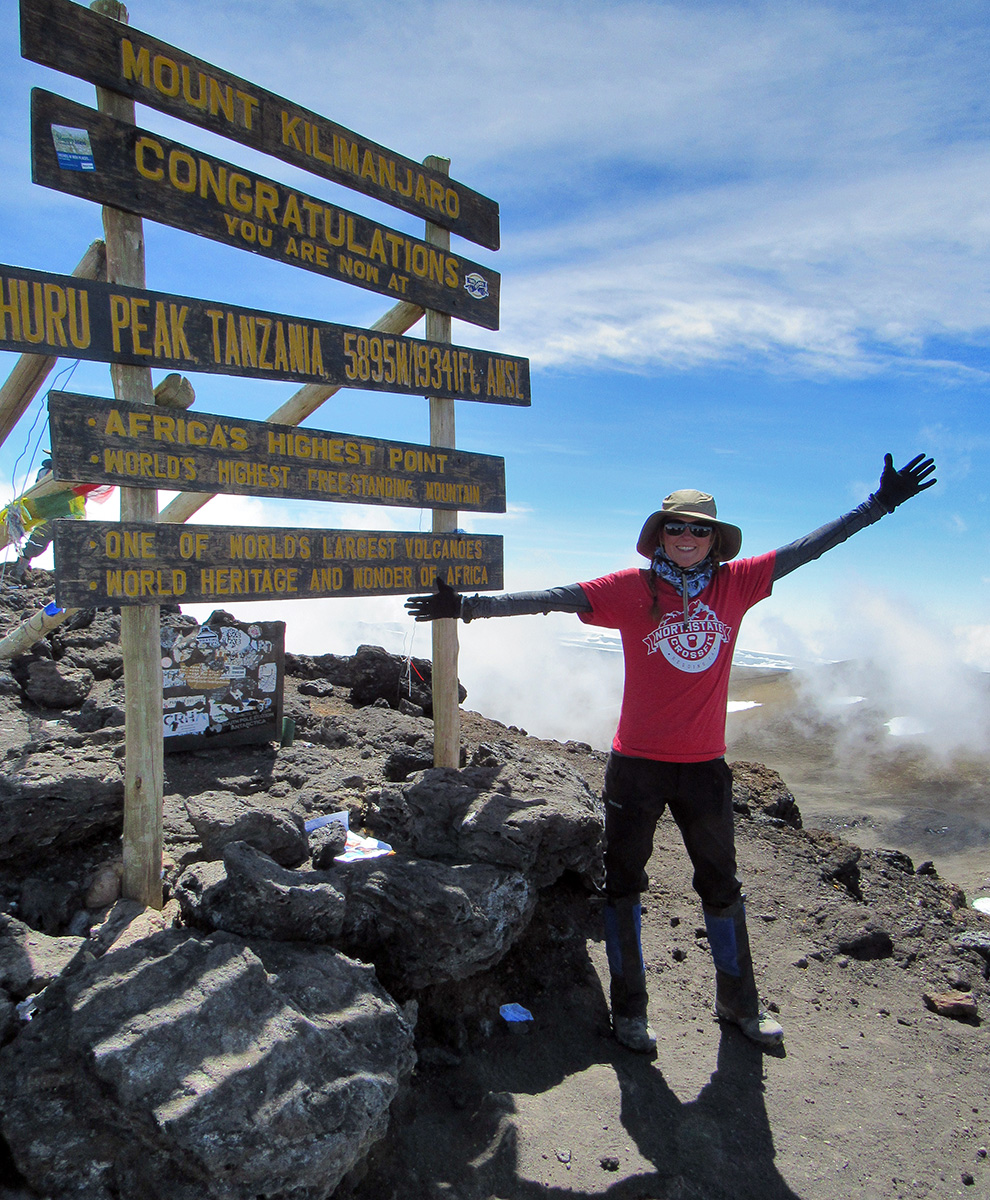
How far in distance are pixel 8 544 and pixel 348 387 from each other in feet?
12.3

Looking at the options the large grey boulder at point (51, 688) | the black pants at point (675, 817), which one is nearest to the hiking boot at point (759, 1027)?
the black pants at point (675, 817)

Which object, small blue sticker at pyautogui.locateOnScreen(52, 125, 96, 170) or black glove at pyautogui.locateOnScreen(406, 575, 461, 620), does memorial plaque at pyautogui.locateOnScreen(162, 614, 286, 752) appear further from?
small blue sticker at pyautogui.locateOnScreen(52, 125, 96, 170)

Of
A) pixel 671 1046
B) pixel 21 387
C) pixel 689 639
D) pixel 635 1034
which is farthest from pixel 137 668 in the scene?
pixel 671 1046

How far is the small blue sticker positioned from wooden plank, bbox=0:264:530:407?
49 centimetres

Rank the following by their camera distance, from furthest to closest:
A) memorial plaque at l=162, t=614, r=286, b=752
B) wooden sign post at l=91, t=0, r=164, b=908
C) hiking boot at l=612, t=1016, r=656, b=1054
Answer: memorial plaque at l=162, t=614, r=286, b=752
hiking boot at l=612, t=1016, r=656, b=1054
wooden sign post at l=91, t=0, r=164, b=908

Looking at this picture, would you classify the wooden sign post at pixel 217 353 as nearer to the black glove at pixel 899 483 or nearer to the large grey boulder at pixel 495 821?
the large grey boulder at pixel 495 821

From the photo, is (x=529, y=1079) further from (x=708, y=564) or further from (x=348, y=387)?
(x=348, y=387)

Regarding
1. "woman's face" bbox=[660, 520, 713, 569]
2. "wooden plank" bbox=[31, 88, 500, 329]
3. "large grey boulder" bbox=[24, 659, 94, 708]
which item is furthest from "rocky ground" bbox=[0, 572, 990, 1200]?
"wooden plank" bbox=[31, 88, 500, 329]

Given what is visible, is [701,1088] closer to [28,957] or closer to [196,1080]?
[196,1080]

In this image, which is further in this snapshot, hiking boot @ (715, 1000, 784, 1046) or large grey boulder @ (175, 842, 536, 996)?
hiking boot @ (715, 1000, 784, 1046)

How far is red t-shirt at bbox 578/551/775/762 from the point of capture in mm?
3734

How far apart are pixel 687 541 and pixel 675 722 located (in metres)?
0.90

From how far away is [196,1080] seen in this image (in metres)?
2.37

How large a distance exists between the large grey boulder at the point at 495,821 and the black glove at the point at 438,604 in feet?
3.23
